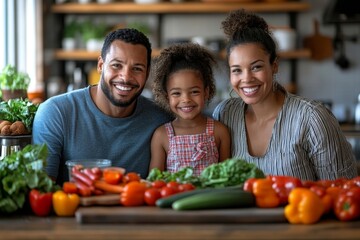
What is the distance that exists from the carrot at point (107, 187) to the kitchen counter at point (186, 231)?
0.70ft

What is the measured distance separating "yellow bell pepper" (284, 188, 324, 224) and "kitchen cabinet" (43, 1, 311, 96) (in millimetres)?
4775

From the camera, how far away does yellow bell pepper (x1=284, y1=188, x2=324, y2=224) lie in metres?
2.16

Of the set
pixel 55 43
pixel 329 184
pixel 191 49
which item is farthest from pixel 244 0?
pixel 329 184

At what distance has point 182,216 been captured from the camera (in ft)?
7.16

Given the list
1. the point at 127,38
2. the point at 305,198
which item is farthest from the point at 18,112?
the point at 305,198

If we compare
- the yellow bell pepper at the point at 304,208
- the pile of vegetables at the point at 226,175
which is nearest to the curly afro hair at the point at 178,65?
the pile of vegetables at the point at 226,175

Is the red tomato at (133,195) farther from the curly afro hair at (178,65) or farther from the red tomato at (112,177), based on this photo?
the curly afro hair at (178,65)

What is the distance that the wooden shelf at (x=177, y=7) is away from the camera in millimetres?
6891

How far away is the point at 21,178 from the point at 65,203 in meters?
0.19

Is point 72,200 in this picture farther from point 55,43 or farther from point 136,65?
point 55,43

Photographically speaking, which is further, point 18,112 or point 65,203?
point 18,112

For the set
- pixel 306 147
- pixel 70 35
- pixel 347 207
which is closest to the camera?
pixel 347 207

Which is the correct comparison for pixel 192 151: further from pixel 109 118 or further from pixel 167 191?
pixel 167 191

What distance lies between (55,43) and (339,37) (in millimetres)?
2898
